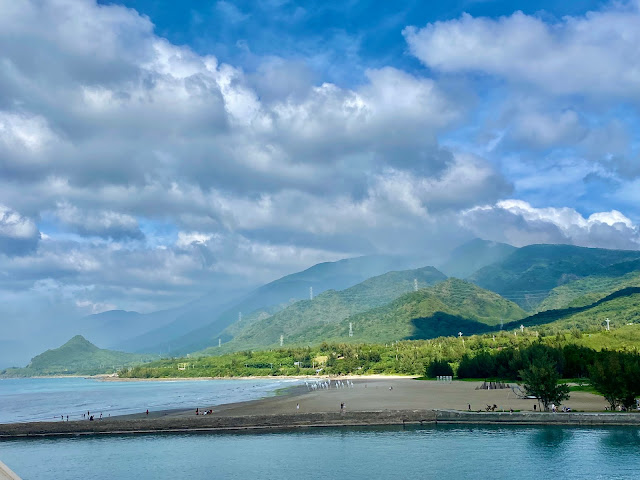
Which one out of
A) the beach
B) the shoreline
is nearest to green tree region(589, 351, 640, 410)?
the beach

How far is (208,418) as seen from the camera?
3664 inches

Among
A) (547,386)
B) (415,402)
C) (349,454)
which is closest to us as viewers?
(349,454)

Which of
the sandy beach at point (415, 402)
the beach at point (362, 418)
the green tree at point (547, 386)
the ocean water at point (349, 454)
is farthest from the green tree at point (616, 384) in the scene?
the ocean water at point (349, 454)

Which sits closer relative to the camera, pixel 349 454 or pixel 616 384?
pixel 349 454

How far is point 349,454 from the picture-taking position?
71438 millimetres

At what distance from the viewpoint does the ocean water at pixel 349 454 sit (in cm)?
6147

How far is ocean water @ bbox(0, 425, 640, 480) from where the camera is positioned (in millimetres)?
61469

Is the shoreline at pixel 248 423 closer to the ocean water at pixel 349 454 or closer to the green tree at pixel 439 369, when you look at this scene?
the ocean water at pixel 349 454

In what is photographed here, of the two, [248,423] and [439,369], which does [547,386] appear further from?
[439,369]

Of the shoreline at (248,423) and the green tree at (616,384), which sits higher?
the green tree at (616,384)

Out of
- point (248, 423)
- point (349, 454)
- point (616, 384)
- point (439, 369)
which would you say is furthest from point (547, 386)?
point (439, 369)

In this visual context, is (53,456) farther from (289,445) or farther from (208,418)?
(289,445)

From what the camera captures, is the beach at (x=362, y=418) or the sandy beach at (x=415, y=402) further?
the sandy beach at (x=415, y=402)

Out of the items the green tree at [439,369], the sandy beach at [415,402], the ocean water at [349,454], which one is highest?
the green tree at [439,369]
